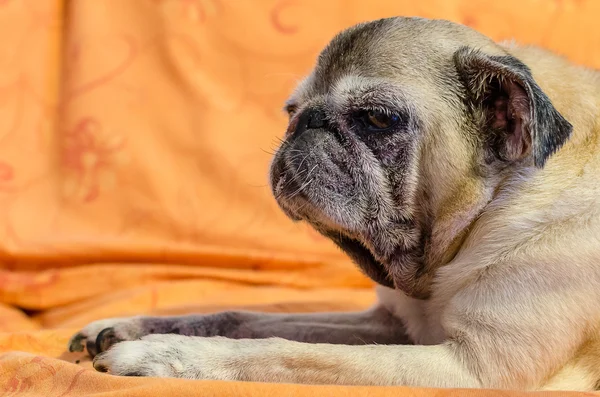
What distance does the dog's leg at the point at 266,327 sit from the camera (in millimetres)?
1850

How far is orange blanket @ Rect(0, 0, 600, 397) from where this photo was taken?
2.68 m

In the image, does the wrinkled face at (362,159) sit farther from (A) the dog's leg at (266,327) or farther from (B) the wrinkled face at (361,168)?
(A) the dog's leg at (266,327)

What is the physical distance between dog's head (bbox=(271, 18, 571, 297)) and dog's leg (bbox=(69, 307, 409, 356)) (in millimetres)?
410

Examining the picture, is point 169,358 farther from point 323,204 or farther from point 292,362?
point 323,204

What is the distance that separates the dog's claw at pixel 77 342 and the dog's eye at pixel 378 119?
37.0 inches

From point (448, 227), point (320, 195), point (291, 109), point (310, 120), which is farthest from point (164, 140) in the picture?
point (448, 227)

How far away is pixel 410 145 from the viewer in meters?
1.53

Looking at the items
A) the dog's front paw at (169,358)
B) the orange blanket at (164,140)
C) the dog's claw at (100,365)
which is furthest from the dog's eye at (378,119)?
the orange blanket at (164,140)

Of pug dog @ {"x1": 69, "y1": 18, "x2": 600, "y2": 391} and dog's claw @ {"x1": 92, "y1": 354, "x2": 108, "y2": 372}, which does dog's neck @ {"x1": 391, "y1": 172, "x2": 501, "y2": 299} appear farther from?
dog's claw @ {"x1": 92, "y1": 354, "x2": 108, "y2": 372}

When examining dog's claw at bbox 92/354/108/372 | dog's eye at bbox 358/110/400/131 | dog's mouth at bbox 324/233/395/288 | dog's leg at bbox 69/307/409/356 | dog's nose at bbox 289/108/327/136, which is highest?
dog's eye at bbox 358/110/400/131

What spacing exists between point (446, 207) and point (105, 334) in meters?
0.92

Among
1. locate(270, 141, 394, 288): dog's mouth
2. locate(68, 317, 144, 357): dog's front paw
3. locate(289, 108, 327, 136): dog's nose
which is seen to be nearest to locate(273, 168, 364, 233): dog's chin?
locate(270, 141, 394, 288): dog's mouth

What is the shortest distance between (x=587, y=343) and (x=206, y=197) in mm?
1880

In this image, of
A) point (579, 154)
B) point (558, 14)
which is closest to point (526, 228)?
point (579, 154)
